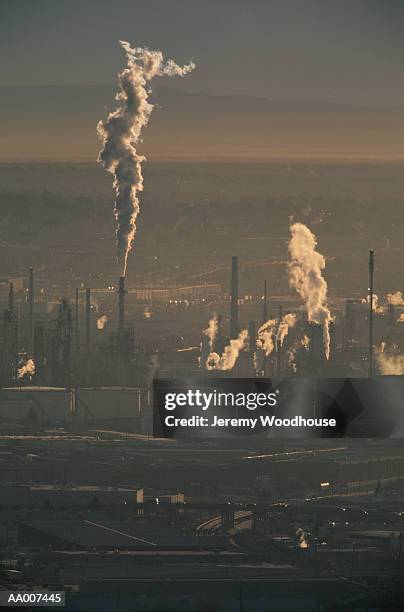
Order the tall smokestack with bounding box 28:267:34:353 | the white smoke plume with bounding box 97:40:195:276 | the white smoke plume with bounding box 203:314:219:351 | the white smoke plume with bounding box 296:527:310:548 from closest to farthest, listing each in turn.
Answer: the white smoke plume with bounding box 296:527:310:548, the white smoke plume with bounding box 97:40:195:276, the white smoke plume with bounding box 203:314:219:351, the tall smokestack with bounding box 28:267:34:353

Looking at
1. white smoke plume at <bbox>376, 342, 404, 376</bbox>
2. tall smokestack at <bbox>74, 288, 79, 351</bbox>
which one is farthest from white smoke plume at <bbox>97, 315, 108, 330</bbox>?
white smoke plume at <bbox>376, 342, 404, 376</bbox>

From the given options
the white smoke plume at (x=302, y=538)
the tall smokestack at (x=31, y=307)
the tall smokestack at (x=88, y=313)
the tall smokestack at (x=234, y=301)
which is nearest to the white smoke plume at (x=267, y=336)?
the tall smokestack at (x=234, y=301)

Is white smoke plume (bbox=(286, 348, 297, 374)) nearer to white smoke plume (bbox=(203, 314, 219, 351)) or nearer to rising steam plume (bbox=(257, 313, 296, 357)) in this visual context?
rising steam plume (bbox=(257, 313, 296, 357))

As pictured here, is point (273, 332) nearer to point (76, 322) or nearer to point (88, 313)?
point (88, 313)

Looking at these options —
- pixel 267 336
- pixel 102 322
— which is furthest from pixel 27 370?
pixel 267 336

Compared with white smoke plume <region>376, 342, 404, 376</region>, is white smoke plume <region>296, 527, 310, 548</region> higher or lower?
lower

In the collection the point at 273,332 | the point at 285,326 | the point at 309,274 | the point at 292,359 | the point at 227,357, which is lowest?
the point at 292,359

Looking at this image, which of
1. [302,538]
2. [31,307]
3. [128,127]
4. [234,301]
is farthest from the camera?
[31,307]

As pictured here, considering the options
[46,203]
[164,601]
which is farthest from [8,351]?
[164,601]
